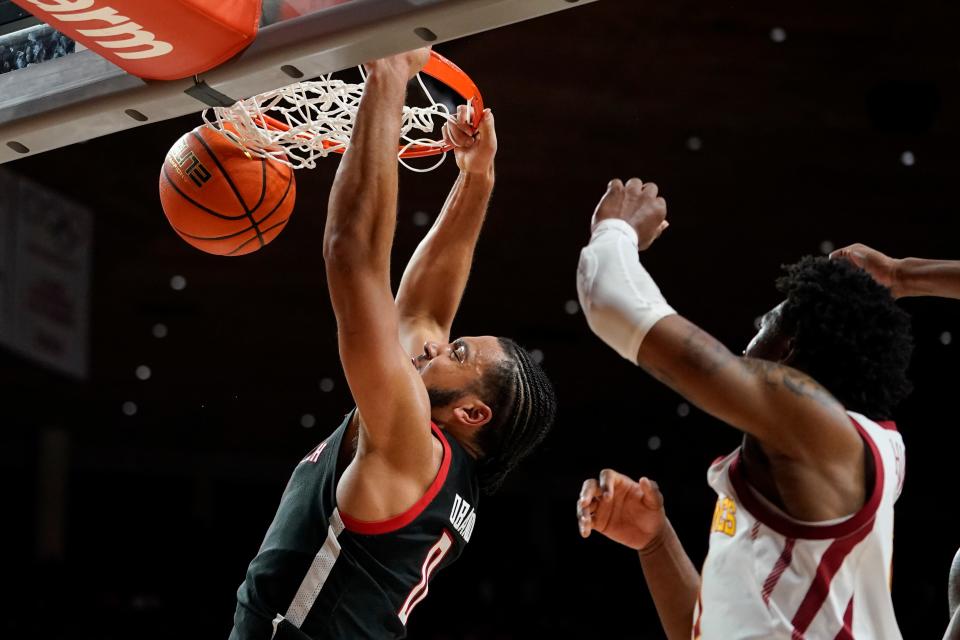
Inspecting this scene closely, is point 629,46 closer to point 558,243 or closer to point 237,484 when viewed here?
point 558,243

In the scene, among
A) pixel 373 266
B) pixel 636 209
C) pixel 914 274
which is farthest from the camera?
pixel 914 274

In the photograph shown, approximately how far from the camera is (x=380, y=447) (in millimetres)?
2867

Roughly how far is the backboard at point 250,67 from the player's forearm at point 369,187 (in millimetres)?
246

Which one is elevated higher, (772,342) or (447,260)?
(772,342)

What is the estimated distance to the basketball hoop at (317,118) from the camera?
3.14 m

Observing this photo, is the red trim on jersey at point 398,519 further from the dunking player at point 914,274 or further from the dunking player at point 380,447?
the dunking player at point 914,274

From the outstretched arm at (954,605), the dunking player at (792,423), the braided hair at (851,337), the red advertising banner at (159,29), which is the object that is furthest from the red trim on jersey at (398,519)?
the outstretched arm at (954,605)

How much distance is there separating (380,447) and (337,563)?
0.30 meters

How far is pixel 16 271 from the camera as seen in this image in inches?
332

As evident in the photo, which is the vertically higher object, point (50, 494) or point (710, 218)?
point (710, 218)

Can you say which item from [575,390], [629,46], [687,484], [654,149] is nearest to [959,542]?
[687,484]

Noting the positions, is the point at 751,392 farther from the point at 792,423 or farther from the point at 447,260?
the point at 447,260

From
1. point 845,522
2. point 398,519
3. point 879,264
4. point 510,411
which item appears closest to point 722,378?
point 845,522

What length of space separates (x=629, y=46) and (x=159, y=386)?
5.49 metres
